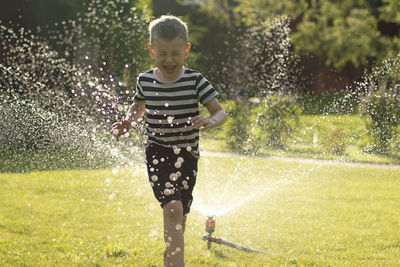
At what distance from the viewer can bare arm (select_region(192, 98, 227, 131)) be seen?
121 inches

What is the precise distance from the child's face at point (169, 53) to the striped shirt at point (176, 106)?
0.11 meters

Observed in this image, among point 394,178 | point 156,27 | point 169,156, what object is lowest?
point 394,178

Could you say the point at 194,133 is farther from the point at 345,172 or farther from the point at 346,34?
the point at 346,34

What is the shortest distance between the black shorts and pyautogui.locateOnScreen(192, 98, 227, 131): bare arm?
0.34 m

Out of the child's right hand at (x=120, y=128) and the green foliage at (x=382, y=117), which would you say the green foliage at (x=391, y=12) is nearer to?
the green foliage at (x=382, y=117)

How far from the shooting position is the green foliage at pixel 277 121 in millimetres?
11578

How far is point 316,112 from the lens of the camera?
1841 centimetres

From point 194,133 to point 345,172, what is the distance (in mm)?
5902

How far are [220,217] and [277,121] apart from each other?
6135mm

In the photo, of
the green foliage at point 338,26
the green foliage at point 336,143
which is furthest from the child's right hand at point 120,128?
the green foliage at point 338,26

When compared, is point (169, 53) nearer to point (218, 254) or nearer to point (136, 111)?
point (136, 111)

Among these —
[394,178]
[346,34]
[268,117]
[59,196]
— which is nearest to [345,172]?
[394,178]

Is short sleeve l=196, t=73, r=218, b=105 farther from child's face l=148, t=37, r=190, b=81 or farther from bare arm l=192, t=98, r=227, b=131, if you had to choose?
child's face l=148, t=37, r=190, b=81

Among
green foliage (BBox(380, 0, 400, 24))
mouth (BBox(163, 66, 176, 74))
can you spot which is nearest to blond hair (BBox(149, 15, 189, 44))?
mouth (BBox(163, 66, 176, 74))
